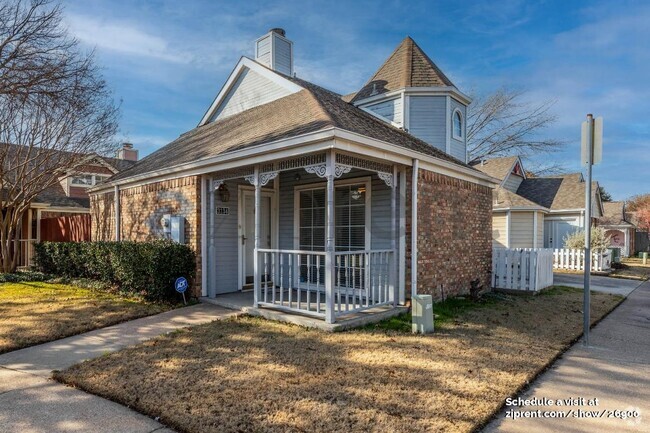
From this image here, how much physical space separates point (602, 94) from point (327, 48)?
12370 millimetres

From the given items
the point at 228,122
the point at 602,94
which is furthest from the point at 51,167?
the point at 602,94

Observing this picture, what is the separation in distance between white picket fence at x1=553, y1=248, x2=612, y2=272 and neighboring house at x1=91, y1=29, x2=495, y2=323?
8701 mm

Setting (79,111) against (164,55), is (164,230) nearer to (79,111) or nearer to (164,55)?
→ (164,55)

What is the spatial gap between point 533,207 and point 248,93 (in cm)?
1388

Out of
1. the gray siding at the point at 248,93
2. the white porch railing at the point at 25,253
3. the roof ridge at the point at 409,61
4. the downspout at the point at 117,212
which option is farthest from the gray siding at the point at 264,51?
the white porch railing at the point at 25,253

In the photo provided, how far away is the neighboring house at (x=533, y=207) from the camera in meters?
18.2

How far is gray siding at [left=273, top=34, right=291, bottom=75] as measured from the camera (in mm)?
11898

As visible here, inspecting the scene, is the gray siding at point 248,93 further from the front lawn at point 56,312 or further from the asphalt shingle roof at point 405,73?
the front lawn at point 56,312

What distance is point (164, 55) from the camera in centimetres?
1146

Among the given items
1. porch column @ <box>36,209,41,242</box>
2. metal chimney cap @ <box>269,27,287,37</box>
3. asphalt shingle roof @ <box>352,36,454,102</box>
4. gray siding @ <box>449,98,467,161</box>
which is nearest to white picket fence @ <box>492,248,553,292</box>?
gray siding @ <box>449,98,467,161</box>

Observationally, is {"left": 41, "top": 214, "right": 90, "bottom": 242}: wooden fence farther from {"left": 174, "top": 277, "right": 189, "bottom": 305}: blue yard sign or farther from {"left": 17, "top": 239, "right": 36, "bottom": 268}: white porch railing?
{"left": 174, "top": 277, "right": 189, "bottom": 305}: blue yard sign

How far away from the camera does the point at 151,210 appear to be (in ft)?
31.6

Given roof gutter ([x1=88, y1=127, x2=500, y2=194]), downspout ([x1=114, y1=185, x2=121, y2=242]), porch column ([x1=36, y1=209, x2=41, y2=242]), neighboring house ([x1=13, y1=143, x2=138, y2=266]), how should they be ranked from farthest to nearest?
porch column ([x1=36, y1=209, x2=41, y2=242]) < neighboring house ([x1=13, y1=143, x2=138, y2=266]) < downspout ([x1=114, y1=185, x2=121, y2=242]) < roof gutter ([x1=88, y1=127, x2=500, y2=194])

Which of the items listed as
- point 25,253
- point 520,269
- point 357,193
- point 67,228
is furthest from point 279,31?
point 25,253
